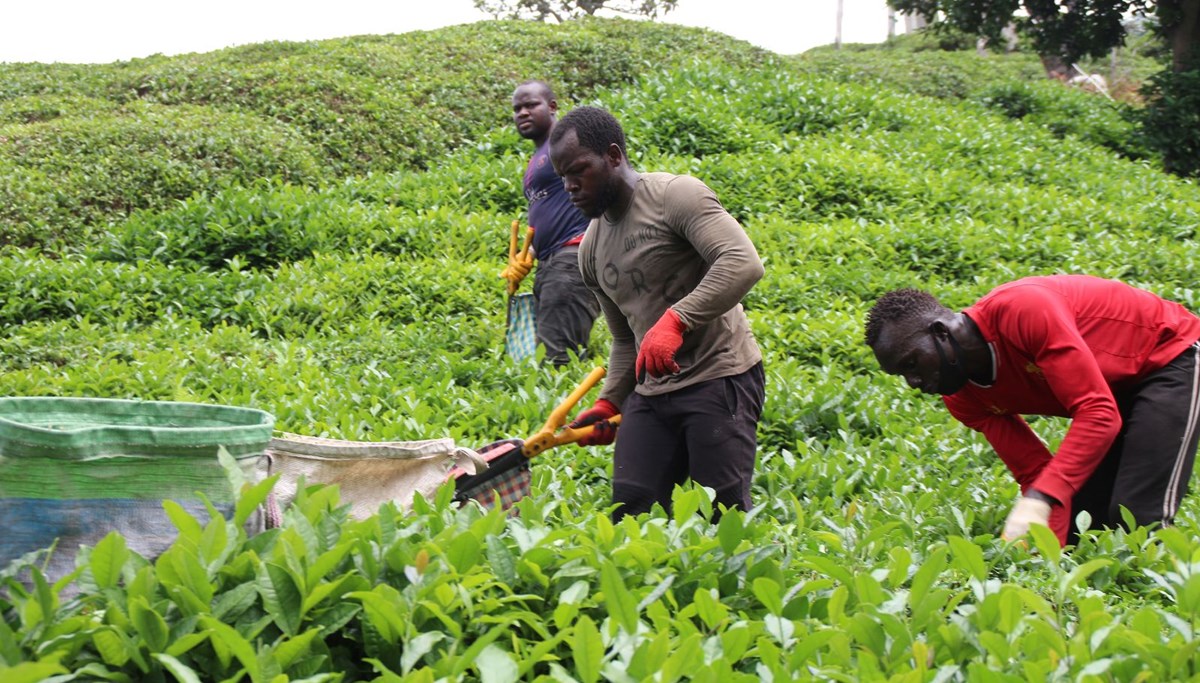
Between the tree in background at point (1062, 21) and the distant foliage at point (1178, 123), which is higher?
the tree in background at point (1062, 21)

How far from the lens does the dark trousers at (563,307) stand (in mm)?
6523

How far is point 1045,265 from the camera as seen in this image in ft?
31.6

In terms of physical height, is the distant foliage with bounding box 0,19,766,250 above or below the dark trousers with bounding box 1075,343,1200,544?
above

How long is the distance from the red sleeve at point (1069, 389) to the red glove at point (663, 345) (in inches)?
46.2

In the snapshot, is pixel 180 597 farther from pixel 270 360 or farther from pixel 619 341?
pixel 270 360

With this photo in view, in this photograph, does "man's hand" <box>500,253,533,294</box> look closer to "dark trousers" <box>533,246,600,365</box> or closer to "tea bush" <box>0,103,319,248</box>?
"dark trousers" <box>533,246,600,365</box>

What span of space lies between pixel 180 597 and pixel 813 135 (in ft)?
40.1

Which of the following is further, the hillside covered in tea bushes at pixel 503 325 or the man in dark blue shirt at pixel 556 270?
the man in dark blue shirt at pixel 556 270

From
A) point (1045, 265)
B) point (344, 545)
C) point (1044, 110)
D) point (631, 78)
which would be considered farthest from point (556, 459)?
point (1044, 110)

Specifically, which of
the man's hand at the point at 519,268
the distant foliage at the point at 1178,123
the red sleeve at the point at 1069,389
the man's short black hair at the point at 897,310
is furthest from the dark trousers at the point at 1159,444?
the distant foliage at the point at 1178,123

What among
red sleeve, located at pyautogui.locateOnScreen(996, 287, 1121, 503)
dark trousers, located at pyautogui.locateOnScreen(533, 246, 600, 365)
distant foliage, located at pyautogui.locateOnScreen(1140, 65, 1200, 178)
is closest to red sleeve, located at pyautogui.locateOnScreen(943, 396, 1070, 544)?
red sleeve, located at pyautogui.locateOnScreen(996, 287, 1121, 503)

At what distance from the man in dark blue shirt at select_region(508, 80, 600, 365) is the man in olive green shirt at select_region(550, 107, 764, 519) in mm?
2328

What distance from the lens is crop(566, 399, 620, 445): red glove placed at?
426cm

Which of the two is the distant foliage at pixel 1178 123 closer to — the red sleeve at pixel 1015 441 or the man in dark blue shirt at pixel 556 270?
the man in dark blue shirt at pixel 556 270
